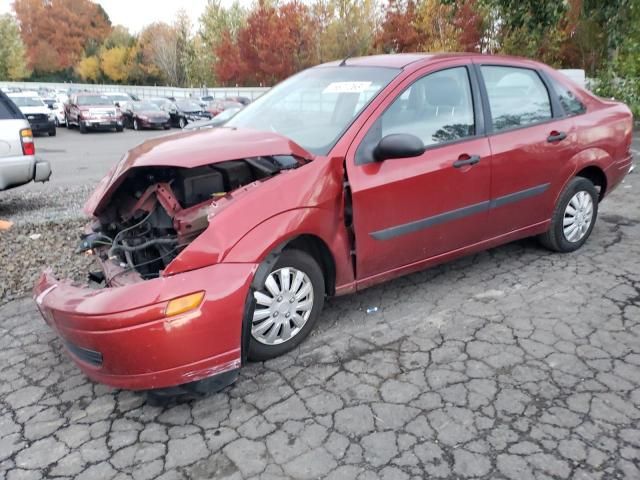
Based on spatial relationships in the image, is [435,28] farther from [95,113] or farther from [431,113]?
[431,113]

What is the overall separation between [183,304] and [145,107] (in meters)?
22.9

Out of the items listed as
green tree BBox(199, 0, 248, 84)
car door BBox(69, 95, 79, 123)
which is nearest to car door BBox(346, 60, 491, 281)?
car door BBox(69, 95, 79, 123)

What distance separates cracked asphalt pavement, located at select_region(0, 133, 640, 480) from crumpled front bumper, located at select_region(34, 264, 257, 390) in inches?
11.6

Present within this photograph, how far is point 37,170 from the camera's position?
7.04m

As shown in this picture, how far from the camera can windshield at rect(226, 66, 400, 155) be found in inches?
140

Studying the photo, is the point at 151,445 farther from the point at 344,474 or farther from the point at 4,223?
the point at 4,223

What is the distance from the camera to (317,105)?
388cm

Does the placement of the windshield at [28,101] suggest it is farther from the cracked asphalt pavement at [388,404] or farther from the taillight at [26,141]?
the cracked asphalt pavement at [388,404]

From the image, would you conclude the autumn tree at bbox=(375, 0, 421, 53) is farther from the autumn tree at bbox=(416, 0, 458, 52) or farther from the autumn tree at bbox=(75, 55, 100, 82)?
the autumn tree at bbox=(75, 55, 100, 82)

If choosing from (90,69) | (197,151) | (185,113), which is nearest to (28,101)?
(185,113)

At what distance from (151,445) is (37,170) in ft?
18.2

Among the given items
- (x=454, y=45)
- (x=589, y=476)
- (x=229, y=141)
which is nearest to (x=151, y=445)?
(x=229, y=141)

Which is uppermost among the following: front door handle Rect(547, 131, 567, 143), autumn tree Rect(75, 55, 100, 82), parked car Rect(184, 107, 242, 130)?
autumn tree Rect(75, 55, 100, 82)

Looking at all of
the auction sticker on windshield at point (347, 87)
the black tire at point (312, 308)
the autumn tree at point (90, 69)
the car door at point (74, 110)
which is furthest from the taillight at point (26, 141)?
the autumn tree at point (90, 69)
